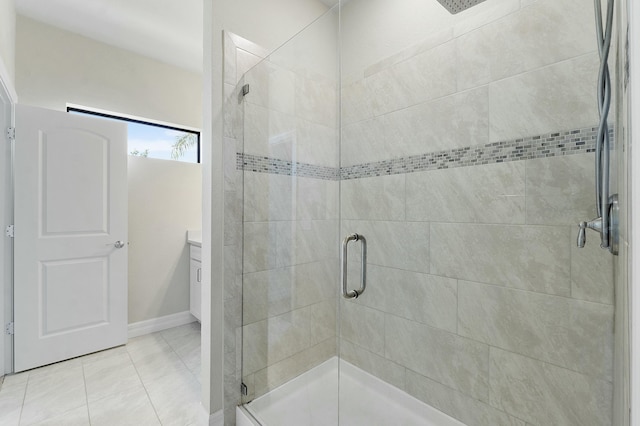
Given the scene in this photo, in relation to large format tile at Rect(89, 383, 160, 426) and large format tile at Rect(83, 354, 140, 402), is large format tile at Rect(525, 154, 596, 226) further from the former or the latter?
large format tile at Rect(83, 354, 140, 402)

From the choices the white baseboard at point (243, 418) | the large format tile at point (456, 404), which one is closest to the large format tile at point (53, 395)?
A: the white baseboard at point (243, 418)

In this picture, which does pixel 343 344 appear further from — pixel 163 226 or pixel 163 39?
pixel 163 39

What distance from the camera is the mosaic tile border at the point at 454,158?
114cm

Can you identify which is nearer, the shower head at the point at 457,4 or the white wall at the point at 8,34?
the shower head at the point at 457,4

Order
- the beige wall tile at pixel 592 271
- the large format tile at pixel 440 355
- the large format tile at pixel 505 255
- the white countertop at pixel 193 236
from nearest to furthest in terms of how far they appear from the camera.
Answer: the beige wall tile at pixel 592 271 → the large format tile at pixel 505 255 → the large format tile at pixel 440 355 → the white countertop at pixel 193 236

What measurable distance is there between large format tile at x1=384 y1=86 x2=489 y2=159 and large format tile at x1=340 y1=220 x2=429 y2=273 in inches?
16.4

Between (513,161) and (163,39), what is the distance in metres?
3.08

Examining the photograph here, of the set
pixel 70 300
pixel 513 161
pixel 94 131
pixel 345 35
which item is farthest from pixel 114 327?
pixel 513 161

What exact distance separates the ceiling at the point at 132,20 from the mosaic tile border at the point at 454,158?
1.68 meters

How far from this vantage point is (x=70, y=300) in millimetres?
2420

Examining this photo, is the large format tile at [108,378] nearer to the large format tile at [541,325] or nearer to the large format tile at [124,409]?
the large format tile at [124,409]

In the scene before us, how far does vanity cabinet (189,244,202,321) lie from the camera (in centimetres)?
301

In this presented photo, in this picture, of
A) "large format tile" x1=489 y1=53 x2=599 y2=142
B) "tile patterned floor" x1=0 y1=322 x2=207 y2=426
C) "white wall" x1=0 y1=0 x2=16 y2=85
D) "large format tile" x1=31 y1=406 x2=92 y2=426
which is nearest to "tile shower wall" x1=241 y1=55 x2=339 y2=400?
"tile patterned floor" x1=0 y1=322 x2=207 y2=426

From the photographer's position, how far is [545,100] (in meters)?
1.20
